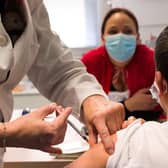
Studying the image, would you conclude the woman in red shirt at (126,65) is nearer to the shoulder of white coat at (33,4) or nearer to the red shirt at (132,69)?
the red shirt at (132,69)

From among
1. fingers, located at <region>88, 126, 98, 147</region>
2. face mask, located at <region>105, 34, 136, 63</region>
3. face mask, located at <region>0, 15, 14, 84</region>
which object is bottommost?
face mask, located at <region>105, 34, 136, 63</region>

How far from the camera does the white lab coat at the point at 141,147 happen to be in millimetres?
896

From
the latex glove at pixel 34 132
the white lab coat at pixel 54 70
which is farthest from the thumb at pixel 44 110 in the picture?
the white lab coat at pixel 54 70

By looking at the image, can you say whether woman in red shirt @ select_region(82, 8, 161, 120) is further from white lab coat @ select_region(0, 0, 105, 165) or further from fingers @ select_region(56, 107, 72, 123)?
fingers @ select_region(56, 107, 72, 123)

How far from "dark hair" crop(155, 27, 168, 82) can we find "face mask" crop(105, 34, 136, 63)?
3.54 feet

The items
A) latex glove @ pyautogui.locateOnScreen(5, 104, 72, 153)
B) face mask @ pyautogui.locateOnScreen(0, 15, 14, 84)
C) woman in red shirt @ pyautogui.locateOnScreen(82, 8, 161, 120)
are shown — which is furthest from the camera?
woman in red shirt @ pyautogui.locateOnScreen(82, 8, 161, 120)

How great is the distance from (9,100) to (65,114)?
27 cm

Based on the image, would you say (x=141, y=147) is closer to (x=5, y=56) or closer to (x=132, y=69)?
(x=5, y=56)

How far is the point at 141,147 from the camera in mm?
917

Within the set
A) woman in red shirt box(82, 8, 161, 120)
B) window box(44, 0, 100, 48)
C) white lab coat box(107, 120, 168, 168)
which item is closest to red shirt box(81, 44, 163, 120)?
woman in red shirt box(82, 8, 161, 120)

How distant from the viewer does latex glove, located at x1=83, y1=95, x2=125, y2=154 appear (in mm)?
995

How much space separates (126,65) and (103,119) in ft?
4.28

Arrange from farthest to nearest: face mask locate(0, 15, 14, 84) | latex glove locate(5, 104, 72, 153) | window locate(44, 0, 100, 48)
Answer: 1. window locate(44, 0, 100, 48)
2. face mask locate(0, 15, 14, 84)
3. latex glove locate(5, 104, 72, 153)

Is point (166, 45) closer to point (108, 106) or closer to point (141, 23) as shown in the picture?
point (108, 106)
